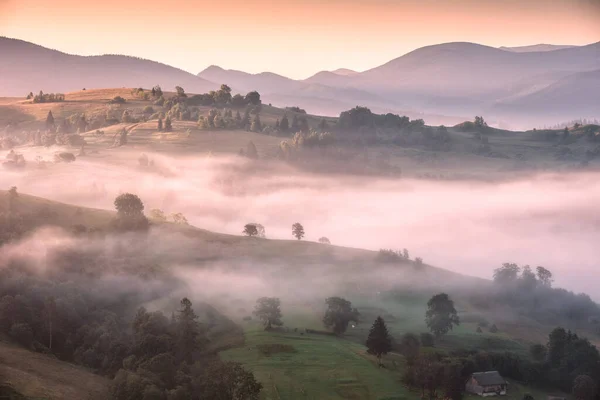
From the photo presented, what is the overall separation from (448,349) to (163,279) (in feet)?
169

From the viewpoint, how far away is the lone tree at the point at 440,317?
10638 cm

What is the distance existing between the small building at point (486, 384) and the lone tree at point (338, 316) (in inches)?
888

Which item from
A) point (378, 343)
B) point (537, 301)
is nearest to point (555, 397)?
point (378, 343)

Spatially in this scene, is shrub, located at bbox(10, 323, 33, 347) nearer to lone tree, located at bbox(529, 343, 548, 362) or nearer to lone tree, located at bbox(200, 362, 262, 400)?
lone tree, located at bbox(200, 362, 262, 400)

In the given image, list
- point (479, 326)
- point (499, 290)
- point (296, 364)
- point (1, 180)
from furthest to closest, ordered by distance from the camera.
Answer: point (1, 180) → point (499, 290) → point (479, 326) → point (296, 364)

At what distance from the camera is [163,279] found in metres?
109

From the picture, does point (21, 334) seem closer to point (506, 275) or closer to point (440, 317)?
point (440, 317)

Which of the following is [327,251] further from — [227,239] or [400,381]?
[400,381]

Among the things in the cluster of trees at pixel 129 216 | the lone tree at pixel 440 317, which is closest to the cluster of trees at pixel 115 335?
the cluster of trees at pixel 129 216

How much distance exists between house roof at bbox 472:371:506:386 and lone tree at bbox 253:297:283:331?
30.7 metres

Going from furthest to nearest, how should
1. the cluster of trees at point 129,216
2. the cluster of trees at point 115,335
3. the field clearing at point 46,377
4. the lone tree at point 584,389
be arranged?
the cluster of trees at point 129,216, the lone tree at point 584,389, the cluster of trees at point 115,335, the field clearing at point 46,377

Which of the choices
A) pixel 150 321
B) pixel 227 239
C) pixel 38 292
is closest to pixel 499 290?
pixel 227 239

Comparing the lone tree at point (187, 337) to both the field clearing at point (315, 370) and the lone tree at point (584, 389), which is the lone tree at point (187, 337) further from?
the lone tree at point (584, 389)

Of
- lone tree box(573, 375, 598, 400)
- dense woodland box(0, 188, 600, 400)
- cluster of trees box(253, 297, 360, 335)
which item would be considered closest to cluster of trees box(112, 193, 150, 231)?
dense woodland box(0, 188, 600, 400)
